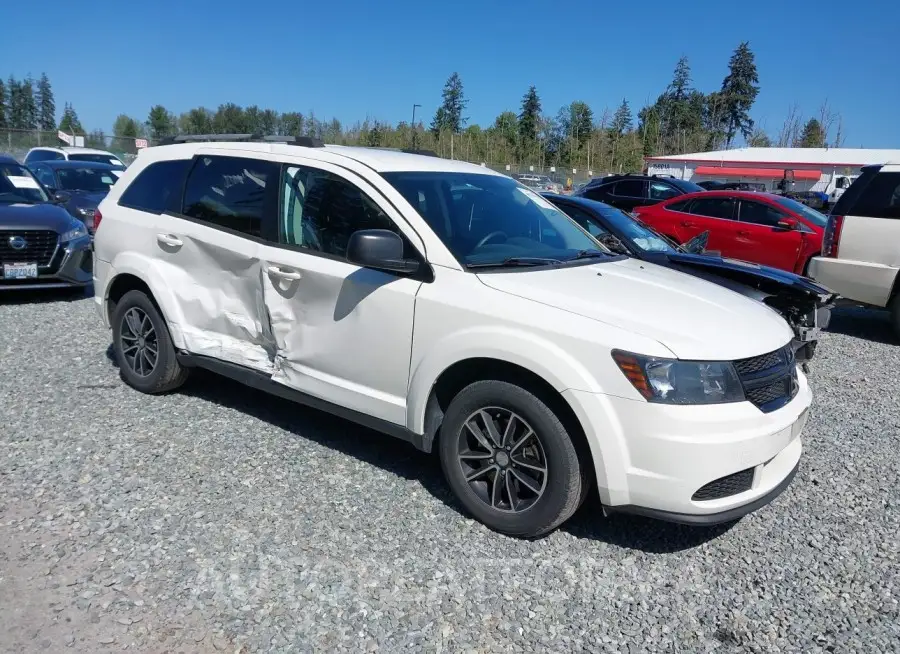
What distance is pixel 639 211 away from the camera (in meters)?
12.2

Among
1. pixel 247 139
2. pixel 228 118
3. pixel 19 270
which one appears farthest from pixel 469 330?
pixel 228 118

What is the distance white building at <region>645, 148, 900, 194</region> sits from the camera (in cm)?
4847

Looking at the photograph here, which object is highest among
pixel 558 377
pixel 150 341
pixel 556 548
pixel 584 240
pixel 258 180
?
pixel 258 180

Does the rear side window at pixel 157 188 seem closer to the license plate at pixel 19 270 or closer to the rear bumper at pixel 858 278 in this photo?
the license plate at pixel 19 270

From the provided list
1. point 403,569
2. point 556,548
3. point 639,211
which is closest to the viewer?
point 403,569

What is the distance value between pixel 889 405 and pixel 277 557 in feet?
17.1

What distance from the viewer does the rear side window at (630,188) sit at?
18594 millimetres

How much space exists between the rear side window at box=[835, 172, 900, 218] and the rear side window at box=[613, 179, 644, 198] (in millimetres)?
10489

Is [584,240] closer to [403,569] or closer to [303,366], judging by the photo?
[303,366]

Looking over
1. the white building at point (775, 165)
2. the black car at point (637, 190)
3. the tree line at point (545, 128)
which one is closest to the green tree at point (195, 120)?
the tree line at point (545, 128)

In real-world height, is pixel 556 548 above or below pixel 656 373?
below

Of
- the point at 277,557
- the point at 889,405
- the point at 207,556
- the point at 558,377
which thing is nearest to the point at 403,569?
the point at 277,557

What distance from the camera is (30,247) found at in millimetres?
8422

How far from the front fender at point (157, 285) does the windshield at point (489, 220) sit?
1872 mm
